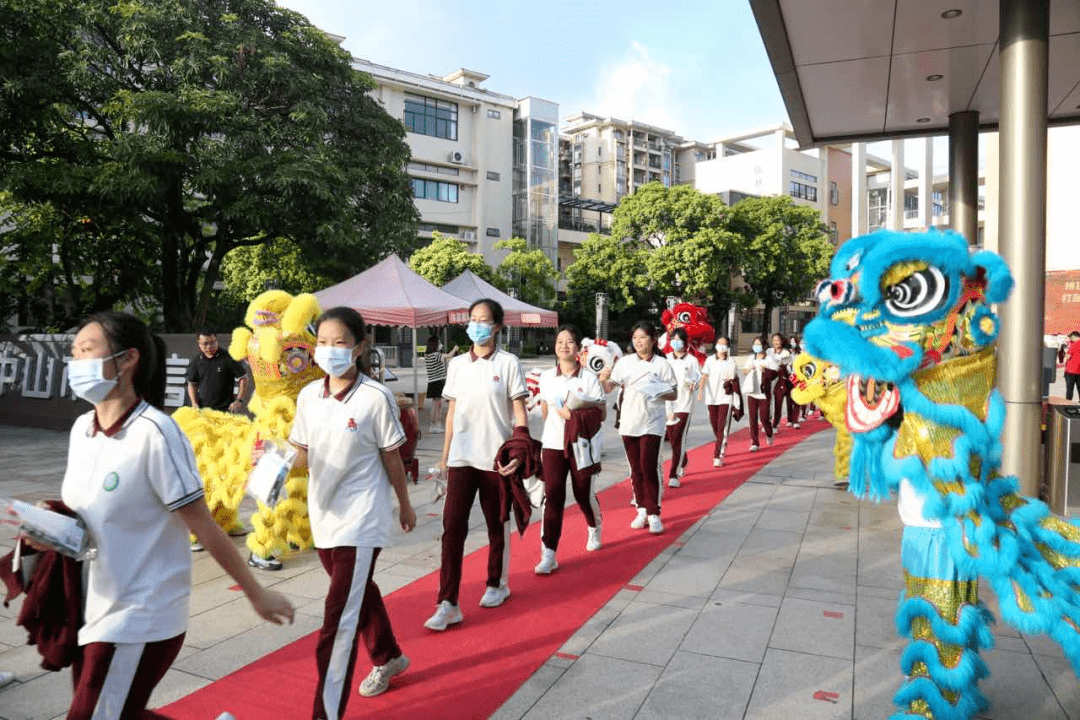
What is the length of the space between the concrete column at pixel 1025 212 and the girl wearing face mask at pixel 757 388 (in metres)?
4.21

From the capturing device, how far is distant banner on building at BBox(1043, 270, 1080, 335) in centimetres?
2322

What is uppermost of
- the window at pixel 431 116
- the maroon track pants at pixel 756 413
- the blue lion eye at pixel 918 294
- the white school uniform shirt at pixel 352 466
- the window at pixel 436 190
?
the window at pixel 431 116

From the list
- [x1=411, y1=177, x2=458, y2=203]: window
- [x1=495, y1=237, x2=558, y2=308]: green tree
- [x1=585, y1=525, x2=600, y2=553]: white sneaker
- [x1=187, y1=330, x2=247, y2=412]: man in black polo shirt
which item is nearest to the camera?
[x1=585, y1=525, x2=600, y2=553]: white sneaker

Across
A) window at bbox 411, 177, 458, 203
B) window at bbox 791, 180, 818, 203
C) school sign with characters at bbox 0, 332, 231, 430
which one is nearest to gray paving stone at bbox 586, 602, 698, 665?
school sign with characters at bbox 0, 332, 231, 430

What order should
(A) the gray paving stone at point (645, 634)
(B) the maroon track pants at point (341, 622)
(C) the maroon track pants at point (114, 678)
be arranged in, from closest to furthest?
1. (C) the maroon track pants at point (114, 678)
2. (B) the maroon track pants at point (341, 622)
3. (A) the gray paving stone at point (645, 634)

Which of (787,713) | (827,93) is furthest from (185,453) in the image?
(827,93)

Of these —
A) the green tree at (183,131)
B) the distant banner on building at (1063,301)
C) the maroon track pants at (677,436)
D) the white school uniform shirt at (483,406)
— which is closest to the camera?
the white school uniform shirt at (483,406)

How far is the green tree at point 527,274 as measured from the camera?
35656mm

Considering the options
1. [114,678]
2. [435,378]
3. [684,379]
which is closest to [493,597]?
[114,678]

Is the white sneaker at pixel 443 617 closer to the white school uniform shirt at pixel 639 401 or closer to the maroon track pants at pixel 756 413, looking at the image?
the white school uniform shirt at pixel 639 401

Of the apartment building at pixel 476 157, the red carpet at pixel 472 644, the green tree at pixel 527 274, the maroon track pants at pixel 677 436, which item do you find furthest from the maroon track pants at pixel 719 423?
the apartment building at pixel 476 157

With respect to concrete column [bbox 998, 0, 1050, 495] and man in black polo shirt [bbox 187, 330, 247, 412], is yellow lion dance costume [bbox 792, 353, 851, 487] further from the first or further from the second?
man in black polo shirt [bbox 187, 330, 247, 412]

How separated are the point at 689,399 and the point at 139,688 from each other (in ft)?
22.0

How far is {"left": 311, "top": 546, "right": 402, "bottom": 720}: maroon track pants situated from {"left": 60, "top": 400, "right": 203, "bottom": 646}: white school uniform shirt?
0.83 meters
